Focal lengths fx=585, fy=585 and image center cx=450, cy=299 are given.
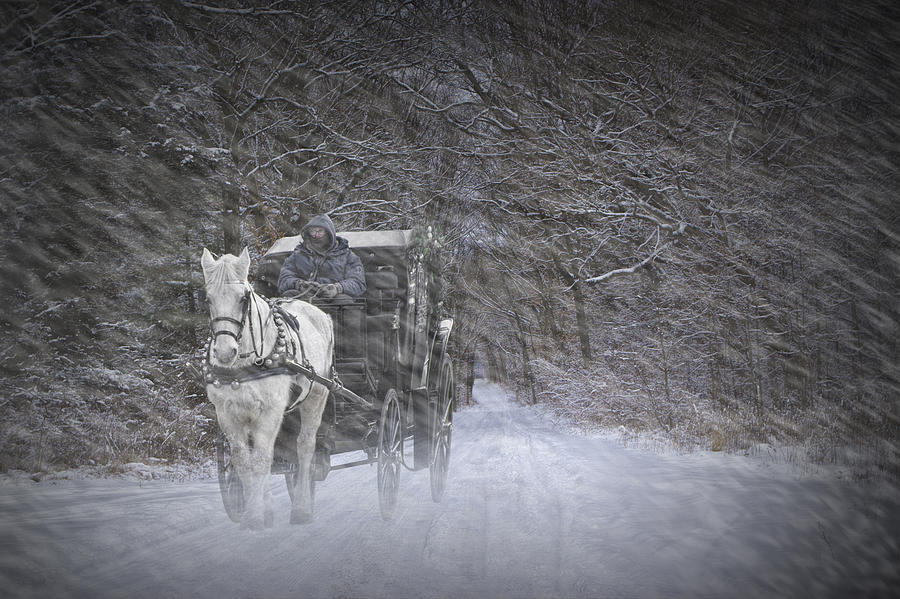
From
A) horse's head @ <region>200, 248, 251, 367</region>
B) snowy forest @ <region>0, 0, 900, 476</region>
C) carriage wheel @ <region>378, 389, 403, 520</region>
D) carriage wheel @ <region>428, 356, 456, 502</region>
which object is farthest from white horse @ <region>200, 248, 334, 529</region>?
snowy forest @ <region>0, 0, 900, 476</region>

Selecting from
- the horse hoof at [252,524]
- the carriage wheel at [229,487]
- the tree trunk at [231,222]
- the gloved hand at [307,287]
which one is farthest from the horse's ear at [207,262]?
the tree trunk at [231,222]

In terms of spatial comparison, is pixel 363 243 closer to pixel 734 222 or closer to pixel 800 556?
pixel 800 556

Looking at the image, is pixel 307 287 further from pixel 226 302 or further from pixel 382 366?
pixel 226 302

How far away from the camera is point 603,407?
1332cm

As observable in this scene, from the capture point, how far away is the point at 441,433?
24.8 ft

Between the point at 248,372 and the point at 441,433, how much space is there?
11.8ft

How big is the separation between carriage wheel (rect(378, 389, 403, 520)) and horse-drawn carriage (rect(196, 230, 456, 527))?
0.01m

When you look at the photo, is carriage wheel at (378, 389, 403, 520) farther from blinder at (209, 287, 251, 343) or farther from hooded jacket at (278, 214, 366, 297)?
blinder at (209, 287, 251, 343)

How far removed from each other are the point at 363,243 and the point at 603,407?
330 inches

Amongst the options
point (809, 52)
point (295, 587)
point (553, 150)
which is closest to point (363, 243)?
point (295, 587)

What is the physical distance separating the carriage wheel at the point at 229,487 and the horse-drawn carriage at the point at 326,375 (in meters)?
0.01

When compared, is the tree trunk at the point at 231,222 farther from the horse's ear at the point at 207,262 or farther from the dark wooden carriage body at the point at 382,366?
the horse's ear at the point at 207,262

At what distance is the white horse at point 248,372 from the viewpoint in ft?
13.6

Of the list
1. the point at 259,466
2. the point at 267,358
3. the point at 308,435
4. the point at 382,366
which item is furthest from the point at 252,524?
the point at 382,366
